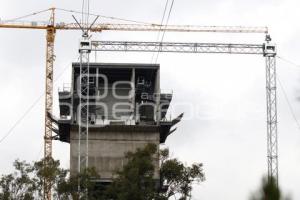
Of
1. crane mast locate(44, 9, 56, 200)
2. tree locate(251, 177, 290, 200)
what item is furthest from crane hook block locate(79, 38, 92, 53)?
tree locate(251, 177, 290, 200)

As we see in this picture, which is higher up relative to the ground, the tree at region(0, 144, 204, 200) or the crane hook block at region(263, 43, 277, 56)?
the crane hook block at region(263, 43, 277, 56)

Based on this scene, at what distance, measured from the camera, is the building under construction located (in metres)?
87.5

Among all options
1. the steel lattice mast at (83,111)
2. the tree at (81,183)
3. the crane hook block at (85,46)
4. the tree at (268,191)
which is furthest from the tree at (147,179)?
the tree at (268,191)

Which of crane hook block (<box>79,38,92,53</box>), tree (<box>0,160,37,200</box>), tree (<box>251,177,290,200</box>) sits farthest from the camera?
crane hook block (<box>79,38,92,53</box>)

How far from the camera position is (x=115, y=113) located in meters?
92.4

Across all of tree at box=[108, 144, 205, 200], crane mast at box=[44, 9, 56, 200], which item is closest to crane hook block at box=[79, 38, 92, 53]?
crane mast at box=[44, 9, 56, 200]

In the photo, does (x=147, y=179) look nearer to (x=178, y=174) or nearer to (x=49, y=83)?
(x=178, y=174)

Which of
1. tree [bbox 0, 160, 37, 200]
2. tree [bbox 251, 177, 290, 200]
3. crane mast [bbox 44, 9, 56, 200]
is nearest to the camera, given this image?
tree [bbox 251, 177, 290, 200]

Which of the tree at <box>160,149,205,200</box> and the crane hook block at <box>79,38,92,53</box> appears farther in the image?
the crane hook block at <box>79,38,92,53</box>

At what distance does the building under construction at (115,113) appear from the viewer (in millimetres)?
87500

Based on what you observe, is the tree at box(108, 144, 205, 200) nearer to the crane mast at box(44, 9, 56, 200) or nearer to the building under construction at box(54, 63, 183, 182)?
the building under construction at box(54, 63, 183, 182)

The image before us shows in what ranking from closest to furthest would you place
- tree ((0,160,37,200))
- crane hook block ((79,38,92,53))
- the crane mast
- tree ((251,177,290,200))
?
tree ((251,177,290,200)) → tree ((0,160,37,200)) → crane hook block ((79,38,92,53)) → the crane mast

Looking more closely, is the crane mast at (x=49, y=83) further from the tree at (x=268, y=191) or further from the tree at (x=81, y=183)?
the tree at (x=268, y=191)

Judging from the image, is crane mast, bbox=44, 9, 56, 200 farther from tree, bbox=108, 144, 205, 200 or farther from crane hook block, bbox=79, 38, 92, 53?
tree, bbox=108, 144, 205, 200
